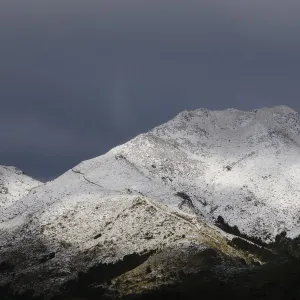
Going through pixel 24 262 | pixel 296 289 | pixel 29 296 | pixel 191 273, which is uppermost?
pixel 24 262

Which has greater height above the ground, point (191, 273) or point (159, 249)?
point (159, 249)

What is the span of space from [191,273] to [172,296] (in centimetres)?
3511

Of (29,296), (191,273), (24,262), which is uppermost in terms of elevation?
(24,262)

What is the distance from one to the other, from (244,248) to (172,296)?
79.2 metres

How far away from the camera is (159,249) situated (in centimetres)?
17962

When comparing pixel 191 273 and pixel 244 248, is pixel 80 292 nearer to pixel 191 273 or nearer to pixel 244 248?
pixel 191 273

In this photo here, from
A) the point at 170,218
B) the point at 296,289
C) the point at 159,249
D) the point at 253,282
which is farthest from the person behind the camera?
the point at 170,218

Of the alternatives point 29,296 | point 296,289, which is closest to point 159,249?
point 29,296

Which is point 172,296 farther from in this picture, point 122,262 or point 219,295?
point 122,262

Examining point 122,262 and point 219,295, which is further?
point 122,262

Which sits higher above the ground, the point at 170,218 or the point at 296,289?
the point at 170,218

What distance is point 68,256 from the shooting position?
18812cm

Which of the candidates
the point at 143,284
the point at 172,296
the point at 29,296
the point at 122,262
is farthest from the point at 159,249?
the point at 172,296

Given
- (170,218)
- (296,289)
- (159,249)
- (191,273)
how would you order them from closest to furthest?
(296,289)
(191,273)
(159,249)
(170,218)
